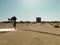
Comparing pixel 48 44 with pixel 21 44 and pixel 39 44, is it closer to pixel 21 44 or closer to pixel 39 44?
pixel 39 44

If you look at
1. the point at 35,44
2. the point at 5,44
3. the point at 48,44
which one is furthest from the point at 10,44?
the point at 48,44

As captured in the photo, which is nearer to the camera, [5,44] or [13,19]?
[5,44]

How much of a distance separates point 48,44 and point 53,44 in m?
0.31

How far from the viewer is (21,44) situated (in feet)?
27.3

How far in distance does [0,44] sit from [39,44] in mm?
2379

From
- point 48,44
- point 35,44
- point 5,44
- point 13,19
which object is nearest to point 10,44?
point 5,44

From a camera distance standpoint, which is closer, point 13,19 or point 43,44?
point 43,44

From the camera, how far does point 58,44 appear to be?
27.5 feet

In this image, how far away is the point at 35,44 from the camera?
8266mm

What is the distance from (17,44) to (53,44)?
2.22 m

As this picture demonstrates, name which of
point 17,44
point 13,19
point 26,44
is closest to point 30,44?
point 26,44

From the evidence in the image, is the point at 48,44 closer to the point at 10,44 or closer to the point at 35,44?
the point at 35,44

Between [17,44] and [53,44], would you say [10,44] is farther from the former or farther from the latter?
[53,44]

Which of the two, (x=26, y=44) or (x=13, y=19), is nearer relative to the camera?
(x=26, y=44)
